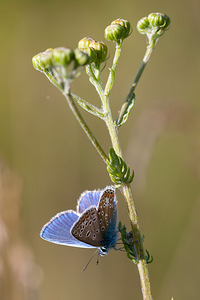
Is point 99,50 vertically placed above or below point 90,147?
above

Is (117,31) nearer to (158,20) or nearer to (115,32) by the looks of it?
(115,32)

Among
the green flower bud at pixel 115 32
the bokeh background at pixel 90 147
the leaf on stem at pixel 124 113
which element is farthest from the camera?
the bokeh background at pixel 90 147

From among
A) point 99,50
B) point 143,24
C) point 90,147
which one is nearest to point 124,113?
point 99,50

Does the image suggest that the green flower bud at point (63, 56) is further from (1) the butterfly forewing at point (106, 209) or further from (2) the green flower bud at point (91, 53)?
(1) the butterfly forewing at point (106, 209)

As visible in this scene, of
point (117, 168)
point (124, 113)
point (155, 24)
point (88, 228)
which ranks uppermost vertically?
point (155, 24)

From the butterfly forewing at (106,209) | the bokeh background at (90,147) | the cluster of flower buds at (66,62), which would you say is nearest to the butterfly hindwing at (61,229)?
the butterfly forewing at (106,209)

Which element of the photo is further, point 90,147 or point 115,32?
point 90,147

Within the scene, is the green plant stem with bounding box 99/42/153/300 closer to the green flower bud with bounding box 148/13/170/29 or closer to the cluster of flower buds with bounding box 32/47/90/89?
the cluster of flower buds with bounding box 32/47/90/89
